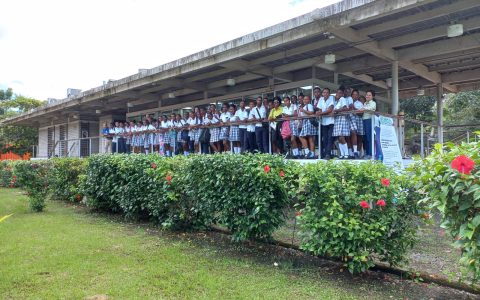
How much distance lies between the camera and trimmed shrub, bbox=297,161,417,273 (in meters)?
4.19

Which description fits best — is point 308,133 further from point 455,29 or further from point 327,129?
point 455,29

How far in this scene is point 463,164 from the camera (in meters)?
3.15

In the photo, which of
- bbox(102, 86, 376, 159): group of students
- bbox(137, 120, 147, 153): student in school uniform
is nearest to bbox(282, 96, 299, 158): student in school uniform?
bbox(102, 86, 376, 159): group of students

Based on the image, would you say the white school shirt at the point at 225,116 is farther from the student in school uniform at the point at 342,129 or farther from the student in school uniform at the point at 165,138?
the student in school uniform at the point at 342,129

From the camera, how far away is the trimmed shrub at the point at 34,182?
9.38 meters

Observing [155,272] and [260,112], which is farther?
[260,112]

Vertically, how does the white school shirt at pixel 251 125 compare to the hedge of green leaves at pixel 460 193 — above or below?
above

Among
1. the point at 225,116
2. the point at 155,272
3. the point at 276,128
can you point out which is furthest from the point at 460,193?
the point at 225,116

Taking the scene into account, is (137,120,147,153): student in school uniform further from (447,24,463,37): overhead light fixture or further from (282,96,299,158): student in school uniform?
(447,24,463,37): overhead light fixture

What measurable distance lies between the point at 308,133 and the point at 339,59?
3.57 m

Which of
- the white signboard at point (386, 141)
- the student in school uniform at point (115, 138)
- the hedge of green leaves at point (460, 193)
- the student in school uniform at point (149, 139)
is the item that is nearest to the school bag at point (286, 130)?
the white signboard at point (386, 141)

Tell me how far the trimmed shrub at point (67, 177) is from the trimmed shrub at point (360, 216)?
790 centimetres

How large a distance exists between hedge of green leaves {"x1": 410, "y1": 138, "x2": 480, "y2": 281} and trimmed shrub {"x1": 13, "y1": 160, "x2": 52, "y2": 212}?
29.6 ft

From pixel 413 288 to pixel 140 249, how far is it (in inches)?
150
